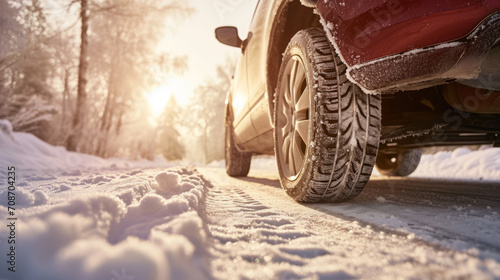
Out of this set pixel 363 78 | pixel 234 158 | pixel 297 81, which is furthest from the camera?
pixel 234 158

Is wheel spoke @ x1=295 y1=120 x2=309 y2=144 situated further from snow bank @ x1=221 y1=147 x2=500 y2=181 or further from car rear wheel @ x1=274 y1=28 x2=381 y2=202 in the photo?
snow bank @ x1=221 y1=147 x2=500 y2=181

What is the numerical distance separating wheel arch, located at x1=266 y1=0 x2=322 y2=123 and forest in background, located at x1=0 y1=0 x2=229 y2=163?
29.3 feet

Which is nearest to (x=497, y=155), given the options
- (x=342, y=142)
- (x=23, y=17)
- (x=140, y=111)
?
(x=342, y=142)

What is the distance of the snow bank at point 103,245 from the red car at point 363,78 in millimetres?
920

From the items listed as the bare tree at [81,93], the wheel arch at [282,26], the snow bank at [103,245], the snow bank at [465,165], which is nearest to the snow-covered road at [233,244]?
the snow bank at [103,245]

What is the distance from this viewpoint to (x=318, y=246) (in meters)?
0.94

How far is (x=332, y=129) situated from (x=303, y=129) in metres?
0.28

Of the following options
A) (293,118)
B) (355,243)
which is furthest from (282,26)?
(355,243)

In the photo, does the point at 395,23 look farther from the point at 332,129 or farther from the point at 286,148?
the point at 286,148

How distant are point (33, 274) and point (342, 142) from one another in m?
1.32

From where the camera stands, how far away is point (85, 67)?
9.84m

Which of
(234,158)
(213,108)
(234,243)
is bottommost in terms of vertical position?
(234,243)

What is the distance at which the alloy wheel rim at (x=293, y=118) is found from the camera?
70.9 inches

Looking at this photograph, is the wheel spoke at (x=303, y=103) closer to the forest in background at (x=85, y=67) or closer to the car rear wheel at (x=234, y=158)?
the car rear wheel at (x=234, y=158)
